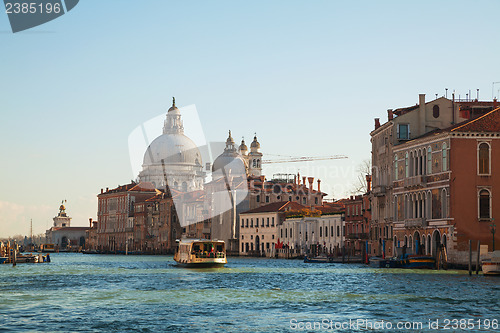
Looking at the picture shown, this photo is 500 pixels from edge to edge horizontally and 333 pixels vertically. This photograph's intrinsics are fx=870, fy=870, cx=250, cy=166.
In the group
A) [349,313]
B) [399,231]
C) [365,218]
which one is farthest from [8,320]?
[365,218]

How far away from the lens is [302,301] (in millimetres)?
27891

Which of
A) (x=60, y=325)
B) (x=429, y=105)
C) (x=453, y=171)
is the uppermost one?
(x=429, y=105)

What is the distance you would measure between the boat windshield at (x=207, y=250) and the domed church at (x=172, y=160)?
93623 mm

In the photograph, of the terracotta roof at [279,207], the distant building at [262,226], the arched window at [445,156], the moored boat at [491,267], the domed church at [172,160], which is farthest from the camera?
the domed church at [172,160]

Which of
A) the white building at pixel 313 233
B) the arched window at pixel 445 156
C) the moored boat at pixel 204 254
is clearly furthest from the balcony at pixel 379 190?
the moored boat at pixel 204 254

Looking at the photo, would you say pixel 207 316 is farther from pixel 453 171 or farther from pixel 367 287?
pixel 453 171

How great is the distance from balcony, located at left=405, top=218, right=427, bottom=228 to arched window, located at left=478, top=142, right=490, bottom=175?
5123mm

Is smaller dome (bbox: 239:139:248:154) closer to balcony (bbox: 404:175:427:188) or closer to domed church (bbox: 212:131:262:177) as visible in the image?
domed church (bbox: 212:131:262:177)

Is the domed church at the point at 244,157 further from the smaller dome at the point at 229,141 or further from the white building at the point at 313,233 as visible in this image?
the white building at the point at 313,233

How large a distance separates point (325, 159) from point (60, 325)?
442ft

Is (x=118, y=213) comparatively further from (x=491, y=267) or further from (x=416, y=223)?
(x=491, y=267)

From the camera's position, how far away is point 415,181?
5350cm

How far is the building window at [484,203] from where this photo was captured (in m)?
48.7

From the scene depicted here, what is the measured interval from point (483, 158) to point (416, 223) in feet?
21.1
